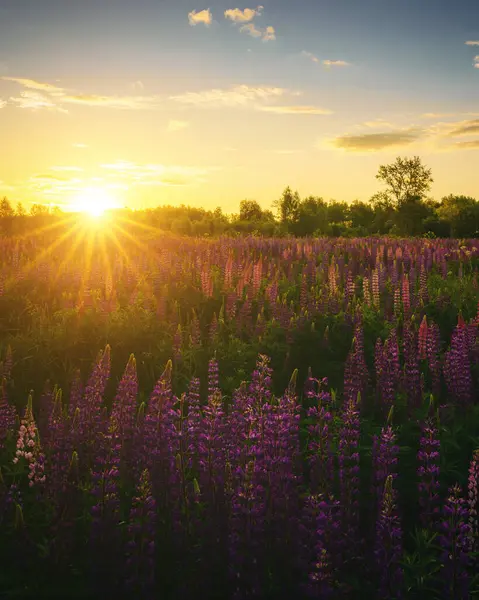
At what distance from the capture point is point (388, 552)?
345 cm

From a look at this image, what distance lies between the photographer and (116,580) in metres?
3.41

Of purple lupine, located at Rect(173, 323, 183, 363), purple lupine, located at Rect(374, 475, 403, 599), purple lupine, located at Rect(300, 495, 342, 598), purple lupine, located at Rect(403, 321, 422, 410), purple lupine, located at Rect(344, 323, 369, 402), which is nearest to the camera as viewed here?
purple lupine, located at Rect(300, 495, 342, 598)

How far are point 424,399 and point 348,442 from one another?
2549mm

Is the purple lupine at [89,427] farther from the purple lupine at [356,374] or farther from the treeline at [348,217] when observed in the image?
the treeline at [348,217]

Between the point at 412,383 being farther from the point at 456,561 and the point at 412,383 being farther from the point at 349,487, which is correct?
the point at 456,561

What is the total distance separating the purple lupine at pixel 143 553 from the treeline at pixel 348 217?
31.3 m

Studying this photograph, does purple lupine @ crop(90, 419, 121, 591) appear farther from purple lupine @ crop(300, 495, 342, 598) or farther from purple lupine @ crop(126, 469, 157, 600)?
purple lupine @ crop(300, 495, 342, 598)

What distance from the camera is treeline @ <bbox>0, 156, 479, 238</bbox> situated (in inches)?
1668

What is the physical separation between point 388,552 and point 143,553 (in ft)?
4.79

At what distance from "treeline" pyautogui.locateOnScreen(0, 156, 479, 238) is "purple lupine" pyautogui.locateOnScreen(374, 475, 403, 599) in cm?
3194

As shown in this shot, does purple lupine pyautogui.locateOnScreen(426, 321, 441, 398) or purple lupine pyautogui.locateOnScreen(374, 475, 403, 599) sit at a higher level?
purple lupine pyautogui.locateOnScreen(426, 321, 441, 398)

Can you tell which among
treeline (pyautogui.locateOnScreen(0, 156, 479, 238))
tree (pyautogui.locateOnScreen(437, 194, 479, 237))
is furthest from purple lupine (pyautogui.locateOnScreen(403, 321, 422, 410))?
tree (pyautogui.locateOnScreen(437, 194, 479, 237))

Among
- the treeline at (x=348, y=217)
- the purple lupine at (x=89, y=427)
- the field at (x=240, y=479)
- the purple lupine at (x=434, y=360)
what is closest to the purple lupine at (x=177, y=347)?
the field at (x=240, y=479)

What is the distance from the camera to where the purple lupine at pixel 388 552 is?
10.8ft
